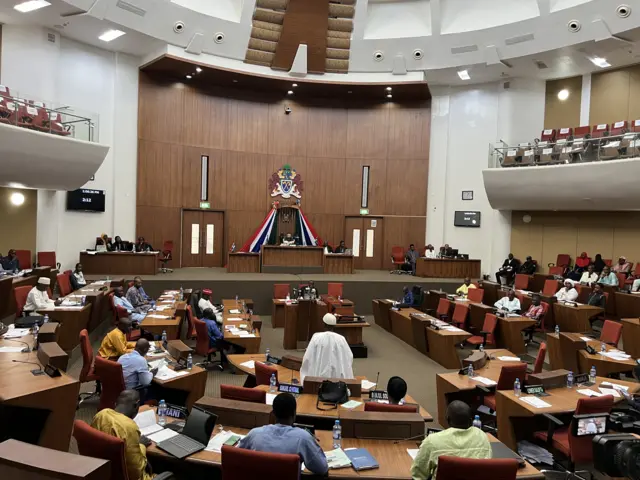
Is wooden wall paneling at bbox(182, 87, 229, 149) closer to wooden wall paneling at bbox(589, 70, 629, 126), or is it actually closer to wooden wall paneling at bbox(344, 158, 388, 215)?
wooden wall paneling at bbox(344, 158, 388, 215)

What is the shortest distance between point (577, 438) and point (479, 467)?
202 centimetres

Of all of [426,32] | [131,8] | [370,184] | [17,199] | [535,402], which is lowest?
[535,402]

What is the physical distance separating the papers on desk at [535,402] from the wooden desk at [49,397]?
434cm

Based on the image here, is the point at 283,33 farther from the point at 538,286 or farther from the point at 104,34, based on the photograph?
the point at 538,286

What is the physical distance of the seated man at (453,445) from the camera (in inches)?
118

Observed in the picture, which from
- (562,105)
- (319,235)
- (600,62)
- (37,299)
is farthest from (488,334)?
(562,105)

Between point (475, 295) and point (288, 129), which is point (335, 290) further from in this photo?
point (288, 129)

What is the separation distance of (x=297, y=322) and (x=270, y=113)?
10139mm


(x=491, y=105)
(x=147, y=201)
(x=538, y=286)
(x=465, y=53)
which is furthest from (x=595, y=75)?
(x=147, y=201)

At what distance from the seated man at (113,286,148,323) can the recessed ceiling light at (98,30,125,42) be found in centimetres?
821

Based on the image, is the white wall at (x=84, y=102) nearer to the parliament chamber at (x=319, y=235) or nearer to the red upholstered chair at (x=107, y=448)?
the parliament chamber at (x=319, y=235)

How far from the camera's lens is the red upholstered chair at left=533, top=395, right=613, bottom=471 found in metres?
4.23

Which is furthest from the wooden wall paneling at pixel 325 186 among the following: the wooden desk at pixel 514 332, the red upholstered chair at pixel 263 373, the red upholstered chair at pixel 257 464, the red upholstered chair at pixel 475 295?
the red upholstered chair at pixel 257 464

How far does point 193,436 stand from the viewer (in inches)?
139
